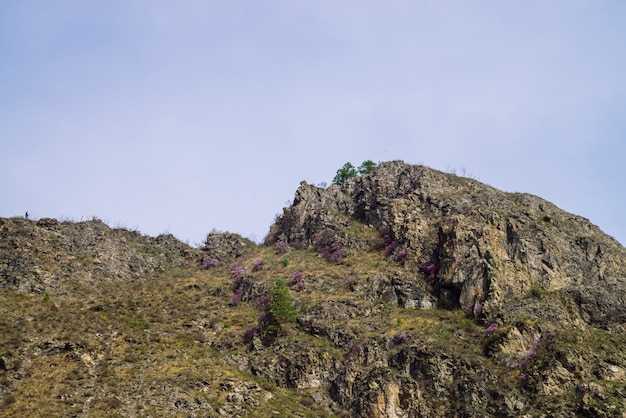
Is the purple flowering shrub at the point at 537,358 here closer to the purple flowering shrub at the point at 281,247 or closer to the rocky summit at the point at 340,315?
the rocky summit at the point at 340,315

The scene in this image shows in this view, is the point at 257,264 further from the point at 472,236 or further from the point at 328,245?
the point at 472,236

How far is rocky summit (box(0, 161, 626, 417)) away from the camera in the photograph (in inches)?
2277

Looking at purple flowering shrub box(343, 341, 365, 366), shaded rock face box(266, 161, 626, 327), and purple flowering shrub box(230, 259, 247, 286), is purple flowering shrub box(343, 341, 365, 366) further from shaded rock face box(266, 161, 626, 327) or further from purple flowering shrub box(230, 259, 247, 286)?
purple flowering shrub box(230, 259, 247, 286)

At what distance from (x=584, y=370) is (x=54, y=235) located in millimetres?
83830

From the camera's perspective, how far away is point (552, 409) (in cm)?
5503

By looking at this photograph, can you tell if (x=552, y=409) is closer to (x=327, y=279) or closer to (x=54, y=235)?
(x=327, y=279)

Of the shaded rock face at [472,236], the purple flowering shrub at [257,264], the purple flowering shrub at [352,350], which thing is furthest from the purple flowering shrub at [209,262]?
the purple flowering shrub at [352,350]

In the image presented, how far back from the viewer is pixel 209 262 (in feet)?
341

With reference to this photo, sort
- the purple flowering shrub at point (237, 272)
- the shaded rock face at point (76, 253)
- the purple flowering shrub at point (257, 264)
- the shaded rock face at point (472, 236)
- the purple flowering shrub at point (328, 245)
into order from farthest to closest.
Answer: the purple flowering shrub at point (257, 264) < the purple flowering shrub at point (328, 245) < the purple flowering shrub at point (237, 272) < the shaded rock face at point (76, 253) < the shaded rock face at point (472, 236)

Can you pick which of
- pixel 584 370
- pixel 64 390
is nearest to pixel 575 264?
pixel 584 370

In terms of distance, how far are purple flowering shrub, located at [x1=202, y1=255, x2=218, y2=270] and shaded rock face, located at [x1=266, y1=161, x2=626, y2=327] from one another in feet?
44.0

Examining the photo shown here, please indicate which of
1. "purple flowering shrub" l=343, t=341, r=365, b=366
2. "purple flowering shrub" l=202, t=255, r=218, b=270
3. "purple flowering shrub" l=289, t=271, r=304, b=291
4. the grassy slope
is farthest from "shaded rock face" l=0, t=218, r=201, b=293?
"purple flowering shrub" l=343, t=341, r=365, b=366

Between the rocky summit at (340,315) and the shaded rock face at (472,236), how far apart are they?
33 cm

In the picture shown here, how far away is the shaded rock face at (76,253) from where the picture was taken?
78188mm
